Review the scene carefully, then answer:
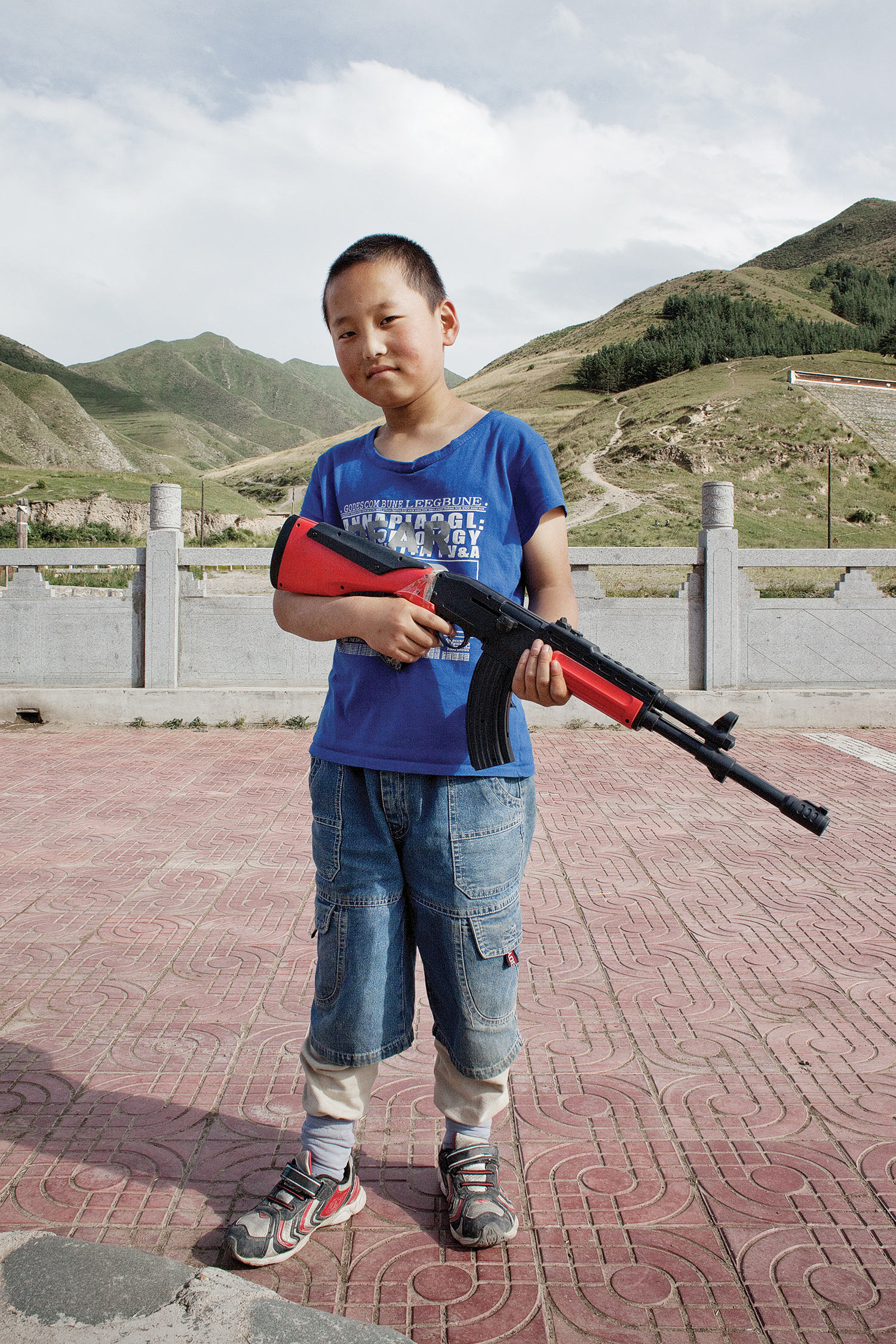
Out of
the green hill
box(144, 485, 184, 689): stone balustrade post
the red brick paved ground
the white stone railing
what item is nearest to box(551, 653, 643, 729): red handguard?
the red brick paved ground

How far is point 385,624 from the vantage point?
6.13ft

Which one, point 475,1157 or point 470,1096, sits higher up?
point 470,1096

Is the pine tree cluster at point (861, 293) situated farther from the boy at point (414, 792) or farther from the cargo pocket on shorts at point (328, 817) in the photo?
the cargo pocket on shorts at point (328, 817)

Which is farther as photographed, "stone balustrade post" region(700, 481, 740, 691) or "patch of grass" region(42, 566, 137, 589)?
"patch of grass" region(42, 566, 137, 589)

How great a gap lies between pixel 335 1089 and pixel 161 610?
301 inches

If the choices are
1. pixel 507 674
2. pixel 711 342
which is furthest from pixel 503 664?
pixel 711 342

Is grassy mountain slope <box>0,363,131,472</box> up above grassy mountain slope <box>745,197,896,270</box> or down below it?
below

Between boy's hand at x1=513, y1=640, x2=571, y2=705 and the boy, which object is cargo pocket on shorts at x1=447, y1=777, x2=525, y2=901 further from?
boy's hand at x1=513, y1=640, x2=571, y2=705

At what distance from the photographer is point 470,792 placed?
1.91 metres

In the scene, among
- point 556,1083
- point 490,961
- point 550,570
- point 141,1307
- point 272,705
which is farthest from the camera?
point 272,705

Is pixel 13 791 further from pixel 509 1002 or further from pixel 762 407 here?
pixel 762 407

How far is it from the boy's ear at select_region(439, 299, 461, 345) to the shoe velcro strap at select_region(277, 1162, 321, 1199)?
1.78m

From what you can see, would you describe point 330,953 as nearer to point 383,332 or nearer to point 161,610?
point 383,332

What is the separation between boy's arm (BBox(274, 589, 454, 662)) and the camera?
187 cm
